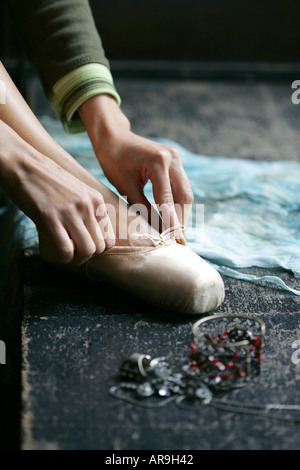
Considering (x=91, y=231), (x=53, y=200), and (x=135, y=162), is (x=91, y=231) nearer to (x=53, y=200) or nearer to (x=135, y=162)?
(x=53, y=200)

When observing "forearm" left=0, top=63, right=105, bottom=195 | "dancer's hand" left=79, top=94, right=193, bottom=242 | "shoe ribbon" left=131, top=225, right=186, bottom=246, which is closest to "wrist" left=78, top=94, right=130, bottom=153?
"dancer's hand" left=79, top=94, right=193, bottom=242

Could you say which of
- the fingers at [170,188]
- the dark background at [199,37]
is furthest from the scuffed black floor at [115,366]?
the dark background at [199,37]

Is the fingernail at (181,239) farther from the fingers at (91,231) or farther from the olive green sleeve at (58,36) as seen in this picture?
the olive green sleeve at (58,36)

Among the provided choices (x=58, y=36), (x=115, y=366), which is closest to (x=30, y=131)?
(x=58, y=36)

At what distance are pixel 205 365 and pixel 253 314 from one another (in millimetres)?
193

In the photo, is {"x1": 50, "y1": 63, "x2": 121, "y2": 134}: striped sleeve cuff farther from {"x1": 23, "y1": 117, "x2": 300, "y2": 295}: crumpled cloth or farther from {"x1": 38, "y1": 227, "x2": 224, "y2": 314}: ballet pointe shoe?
{"x1": 38, "y1": 227, "x2": 224, "y2": 314}: ballet pointe shoe

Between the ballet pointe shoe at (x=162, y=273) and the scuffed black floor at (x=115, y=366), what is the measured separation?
1.2 inches

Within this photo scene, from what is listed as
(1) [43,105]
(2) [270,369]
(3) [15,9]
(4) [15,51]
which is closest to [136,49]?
(4) [15,51]

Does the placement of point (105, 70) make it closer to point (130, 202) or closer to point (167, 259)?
point (130, 202)

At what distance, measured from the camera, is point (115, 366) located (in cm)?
82

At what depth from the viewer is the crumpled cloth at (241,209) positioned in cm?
113

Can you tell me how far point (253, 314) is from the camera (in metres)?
0.97

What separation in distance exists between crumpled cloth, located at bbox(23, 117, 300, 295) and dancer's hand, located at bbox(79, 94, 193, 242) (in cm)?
15
